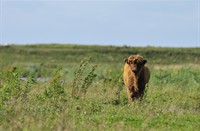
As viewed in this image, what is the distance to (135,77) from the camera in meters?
19.8

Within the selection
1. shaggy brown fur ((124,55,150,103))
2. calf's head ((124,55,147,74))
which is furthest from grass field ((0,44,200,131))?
calf's head ((124,55,147,74))

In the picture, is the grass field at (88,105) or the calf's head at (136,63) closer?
the grass field at (88,105)

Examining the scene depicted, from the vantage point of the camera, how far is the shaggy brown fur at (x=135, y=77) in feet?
64.4

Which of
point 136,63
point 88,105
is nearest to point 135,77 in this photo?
point 136,63

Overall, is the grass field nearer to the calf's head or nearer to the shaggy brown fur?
the shaggy brown fur

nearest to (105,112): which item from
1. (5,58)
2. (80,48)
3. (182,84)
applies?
(182,84)

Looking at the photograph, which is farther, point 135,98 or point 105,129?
point 135,98

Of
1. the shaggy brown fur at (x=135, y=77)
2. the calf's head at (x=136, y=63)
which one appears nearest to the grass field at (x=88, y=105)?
the shaggy brown fur at (x=135, y=77)

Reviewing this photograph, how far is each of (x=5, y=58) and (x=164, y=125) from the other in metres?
43.4

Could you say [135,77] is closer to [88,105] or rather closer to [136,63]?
[136,63]

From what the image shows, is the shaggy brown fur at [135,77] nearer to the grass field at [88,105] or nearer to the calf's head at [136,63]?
the calf's head at [136,63]

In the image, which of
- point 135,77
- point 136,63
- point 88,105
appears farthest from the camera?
point 135,77

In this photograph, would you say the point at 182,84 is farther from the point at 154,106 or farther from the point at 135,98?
the point at 154,106

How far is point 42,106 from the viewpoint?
15.3 metres
